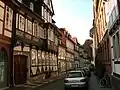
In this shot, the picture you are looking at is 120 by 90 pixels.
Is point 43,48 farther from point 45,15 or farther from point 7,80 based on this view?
point 7,80

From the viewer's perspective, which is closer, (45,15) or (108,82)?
(108,82)

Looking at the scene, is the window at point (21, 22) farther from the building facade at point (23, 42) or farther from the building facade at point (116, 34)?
the building facade at point (116, 34)

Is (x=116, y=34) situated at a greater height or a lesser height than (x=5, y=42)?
lesser

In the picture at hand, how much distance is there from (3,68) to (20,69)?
165 inches

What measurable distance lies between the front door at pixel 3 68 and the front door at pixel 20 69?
2035 millimetres

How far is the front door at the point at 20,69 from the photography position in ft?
72.5

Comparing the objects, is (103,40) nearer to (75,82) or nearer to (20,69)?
(75,82)

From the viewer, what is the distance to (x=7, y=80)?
1986cm

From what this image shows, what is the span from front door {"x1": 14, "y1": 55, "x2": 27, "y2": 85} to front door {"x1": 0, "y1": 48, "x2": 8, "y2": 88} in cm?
204

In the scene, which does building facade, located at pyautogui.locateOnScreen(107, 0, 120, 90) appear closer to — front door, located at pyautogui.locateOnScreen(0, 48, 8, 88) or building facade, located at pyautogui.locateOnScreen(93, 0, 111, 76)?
building facade, located at pyautogui.locateOnScreen(93, 0, 111, 76)

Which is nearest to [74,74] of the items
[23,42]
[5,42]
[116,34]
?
[116,34]

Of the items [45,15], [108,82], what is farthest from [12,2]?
[45,15]

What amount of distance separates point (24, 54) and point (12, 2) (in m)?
6.07

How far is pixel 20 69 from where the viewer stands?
2350 cm
